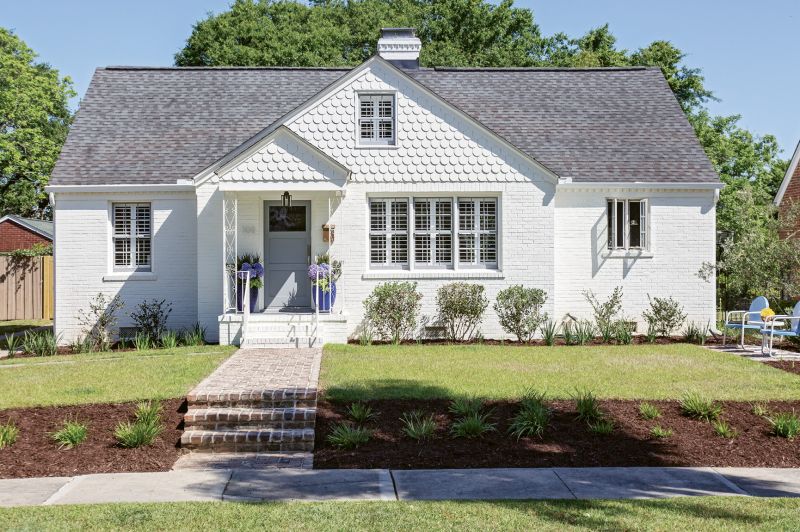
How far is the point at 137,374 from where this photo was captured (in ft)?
39.7

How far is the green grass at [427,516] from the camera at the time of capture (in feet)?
19.8

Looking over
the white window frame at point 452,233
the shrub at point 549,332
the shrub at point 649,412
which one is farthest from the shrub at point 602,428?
the white window frame at point 452,233

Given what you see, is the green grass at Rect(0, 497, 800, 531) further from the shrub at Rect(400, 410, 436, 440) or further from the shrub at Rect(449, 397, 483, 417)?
the shrub at Rect(449, 397, 483, 417)

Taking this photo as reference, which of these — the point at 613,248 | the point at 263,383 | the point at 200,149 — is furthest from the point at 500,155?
the point at 263,383

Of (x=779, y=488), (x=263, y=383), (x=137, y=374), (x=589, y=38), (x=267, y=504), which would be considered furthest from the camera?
(x=589, y=38)

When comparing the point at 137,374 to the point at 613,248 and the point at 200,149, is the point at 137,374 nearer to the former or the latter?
the point at 200,149

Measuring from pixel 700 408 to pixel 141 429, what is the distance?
6900mm

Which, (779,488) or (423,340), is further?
(423,340)

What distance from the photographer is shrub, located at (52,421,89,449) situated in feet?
28.3

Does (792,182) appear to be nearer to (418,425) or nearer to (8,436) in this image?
(418,425)

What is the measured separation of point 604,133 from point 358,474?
14373 mm

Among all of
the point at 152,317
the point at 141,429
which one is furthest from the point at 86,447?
the point at 152,317

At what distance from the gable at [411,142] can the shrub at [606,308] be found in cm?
316

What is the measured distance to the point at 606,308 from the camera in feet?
58.9
